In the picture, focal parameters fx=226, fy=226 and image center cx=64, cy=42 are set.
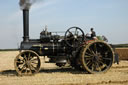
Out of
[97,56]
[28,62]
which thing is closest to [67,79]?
[28,62]

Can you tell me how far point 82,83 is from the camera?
7.70 metres

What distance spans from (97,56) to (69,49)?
1.43m

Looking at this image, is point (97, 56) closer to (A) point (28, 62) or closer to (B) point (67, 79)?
(B) point (67, 79)

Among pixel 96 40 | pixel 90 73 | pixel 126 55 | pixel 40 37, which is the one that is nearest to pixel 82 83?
pixel 90 73

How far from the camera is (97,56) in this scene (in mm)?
10766

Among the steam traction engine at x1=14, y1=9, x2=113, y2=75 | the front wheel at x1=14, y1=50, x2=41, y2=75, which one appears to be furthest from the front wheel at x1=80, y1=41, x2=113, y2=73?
the front wheel at x1=14, y1=50, x2=41, y2=75

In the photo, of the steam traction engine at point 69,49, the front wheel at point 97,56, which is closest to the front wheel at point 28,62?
the steam traction engine at point 69,49

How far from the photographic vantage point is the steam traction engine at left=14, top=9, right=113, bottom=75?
1073cm

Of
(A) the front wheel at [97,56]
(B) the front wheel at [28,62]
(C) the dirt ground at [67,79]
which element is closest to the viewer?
(C) the dirt ground at [67,79]

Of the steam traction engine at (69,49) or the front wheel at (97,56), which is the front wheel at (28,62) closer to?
the steam traction engine at (69,49)

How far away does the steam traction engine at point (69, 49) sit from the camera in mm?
10727

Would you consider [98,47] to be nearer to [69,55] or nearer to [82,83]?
[69,55]

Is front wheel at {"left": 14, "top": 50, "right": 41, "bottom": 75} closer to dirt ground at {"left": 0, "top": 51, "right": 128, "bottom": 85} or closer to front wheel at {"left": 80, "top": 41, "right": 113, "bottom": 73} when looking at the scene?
dirt ground at {"left": 0, "top": 51, "right": 128, "bottom": 85}

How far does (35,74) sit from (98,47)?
331 cm
